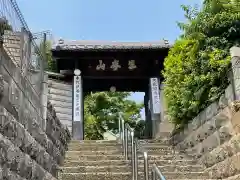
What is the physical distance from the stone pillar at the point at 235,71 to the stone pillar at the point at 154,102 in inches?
222

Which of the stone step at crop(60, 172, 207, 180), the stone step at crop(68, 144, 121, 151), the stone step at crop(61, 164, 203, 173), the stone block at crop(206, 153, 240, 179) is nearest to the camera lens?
the stone block at crop(206, 153, 240, 179)

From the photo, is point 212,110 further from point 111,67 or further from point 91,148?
point 111,67

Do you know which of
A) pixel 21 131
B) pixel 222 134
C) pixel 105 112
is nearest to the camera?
pixel 21 131

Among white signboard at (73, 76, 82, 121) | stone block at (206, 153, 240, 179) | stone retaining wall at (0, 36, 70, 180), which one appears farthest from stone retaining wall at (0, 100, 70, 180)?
white signboard at (73, 76, 82, 121)

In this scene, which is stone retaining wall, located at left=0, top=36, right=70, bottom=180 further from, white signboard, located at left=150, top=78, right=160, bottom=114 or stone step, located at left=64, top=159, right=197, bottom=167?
white signboard, located at left=150, top=78, right=160, bottom=114

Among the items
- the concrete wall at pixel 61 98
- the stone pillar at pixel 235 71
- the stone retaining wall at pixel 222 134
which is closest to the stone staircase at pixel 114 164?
the stone retaining wall at pixel 222 134

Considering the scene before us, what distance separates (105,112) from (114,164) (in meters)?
10.2

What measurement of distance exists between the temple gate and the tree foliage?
12.5 feet

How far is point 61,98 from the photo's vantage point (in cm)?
1134

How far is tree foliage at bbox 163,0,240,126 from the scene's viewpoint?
5.68 meters

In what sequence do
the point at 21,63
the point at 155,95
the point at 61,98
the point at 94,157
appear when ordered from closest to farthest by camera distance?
the point at 21,63, the point at 94,157, the point at 155,95, the point at 61,98

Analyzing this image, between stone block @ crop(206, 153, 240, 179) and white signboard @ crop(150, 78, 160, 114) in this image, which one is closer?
stone block @ crop(206, 153, 240, 179)

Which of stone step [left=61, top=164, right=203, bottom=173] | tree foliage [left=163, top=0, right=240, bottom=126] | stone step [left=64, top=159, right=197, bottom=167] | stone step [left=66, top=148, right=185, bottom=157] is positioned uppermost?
tree foliage [left=163, top=0, right=240, bottom=126]

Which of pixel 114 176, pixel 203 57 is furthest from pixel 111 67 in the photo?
pixel 114 176
